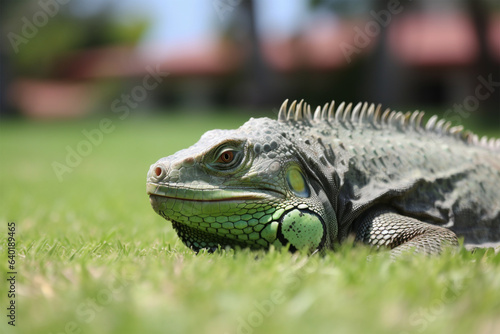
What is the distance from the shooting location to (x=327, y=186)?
4609 mm

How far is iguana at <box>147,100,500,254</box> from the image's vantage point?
4.16 m

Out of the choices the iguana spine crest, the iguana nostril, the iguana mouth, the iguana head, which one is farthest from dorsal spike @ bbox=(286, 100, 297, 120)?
the iguana nostril

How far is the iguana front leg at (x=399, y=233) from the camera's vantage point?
13.8ft

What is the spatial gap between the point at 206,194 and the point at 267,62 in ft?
93.9

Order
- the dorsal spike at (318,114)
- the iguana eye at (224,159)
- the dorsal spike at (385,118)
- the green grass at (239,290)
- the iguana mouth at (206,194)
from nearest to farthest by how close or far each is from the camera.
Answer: the green grass at (239,290), the iguana mouth at (206,194), the iguana eye at (224,159), the dorsal spike at (318,114), the dorsal spike at (385,118)

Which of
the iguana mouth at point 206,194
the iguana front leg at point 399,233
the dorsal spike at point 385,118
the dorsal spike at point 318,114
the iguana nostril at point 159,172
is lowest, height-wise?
the iguana front leg at point 399,233

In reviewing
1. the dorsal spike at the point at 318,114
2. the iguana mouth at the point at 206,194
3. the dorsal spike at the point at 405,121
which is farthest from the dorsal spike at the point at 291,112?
the dorsal spike at the point at 405,121

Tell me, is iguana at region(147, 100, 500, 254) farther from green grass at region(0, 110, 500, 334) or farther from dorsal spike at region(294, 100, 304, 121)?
green grass at region(0, 110, 500, 334)

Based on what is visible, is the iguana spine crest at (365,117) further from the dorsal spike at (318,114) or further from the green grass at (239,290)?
the green grass at (239,290)

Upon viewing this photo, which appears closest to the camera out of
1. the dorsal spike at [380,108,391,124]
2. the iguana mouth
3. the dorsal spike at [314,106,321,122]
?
the iguana mouth

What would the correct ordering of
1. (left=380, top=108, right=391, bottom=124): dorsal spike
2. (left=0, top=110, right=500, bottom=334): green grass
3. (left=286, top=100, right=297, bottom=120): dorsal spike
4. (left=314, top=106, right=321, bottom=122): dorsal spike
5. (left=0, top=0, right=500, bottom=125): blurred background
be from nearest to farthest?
(left=0, top=110, right=500, bottom=334): green grass
(left=286, top=100, right=297, bottom=120): dorsal spike
(left=314, top=106, right=321, bottom=122): dorsal spike
(left=380, top=108, right=391, bottom=124): dorsal spike
(left=0, top=0, right=500, bottom=125): blurred background

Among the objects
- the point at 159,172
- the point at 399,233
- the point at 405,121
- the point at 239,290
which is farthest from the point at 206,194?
the point at 405,121

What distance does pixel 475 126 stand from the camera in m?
23.4

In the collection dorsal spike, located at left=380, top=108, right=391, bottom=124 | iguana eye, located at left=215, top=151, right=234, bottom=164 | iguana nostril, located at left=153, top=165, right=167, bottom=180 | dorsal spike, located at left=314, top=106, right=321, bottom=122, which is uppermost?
dorsal spike, located at left=314, top=106, right=321, bottom=122
